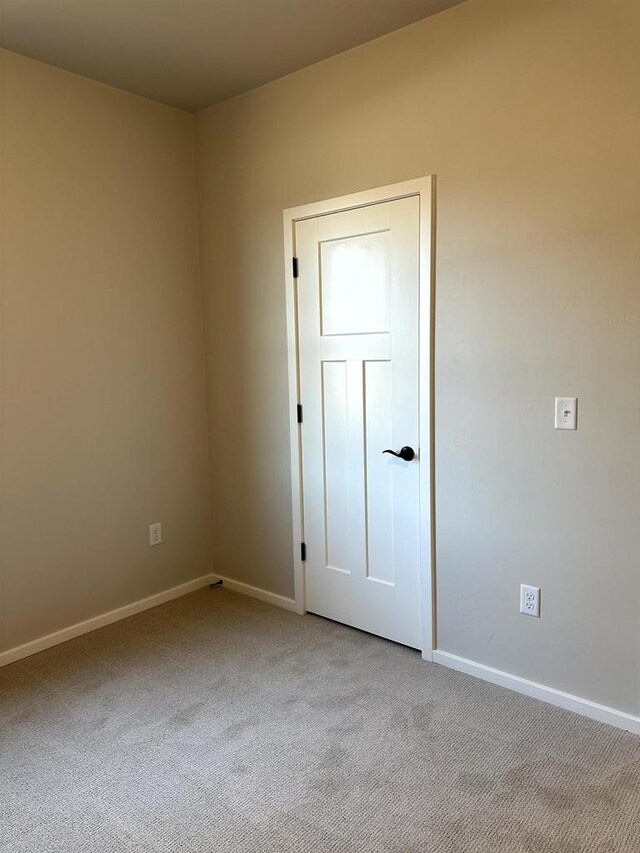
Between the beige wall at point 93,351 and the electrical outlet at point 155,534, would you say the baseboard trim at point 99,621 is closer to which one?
the beige wall at point 93,351

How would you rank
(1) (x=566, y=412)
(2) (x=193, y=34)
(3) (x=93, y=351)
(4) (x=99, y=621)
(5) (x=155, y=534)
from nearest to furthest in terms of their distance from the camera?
(1) (x=566, y=412), (2) (x=193, y=34), (3) (x=93, y=351), (4) (x=99, y=621), (5) (x=155, y=534)

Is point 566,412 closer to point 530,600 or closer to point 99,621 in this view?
point 530,600

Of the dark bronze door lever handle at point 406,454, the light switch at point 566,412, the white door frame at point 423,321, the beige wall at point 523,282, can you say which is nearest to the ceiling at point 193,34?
the beige wall at point 523,282

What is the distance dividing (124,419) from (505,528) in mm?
2001

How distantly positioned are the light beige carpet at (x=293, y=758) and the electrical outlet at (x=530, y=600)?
1.17ft

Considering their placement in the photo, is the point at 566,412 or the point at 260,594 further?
the point at 260,594

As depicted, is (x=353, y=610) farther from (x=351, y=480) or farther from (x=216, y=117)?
(x=216, y=117)

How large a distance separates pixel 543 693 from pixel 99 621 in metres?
2.17

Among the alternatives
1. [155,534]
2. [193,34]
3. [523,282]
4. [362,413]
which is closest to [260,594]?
[155,534]

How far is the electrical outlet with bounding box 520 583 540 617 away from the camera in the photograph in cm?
249

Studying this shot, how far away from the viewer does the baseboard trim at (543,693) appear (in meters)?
2.31

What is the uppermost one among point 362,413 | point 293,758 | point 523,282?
point 523,282

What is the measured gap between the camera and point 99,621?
3.27m

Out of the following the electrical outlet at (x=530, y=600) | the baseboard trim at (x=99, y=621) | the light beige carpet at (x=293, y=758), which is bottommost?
the light beige carpet at (x=293, y=758)
